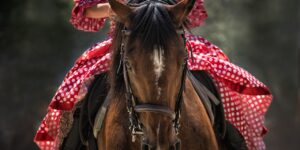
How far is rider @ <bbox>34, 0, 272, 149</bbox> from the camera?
17.4 ft

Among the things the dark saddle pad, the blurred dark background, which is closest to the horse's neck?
the dark saddle pad

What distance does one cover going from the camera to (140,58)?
398 cm

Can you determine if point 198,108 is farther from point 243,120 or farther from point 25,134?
point 25,134

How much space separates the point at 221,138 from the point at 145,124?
58.0 inches

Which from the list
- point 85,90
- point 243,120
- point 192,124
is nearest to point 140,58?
point 192,124

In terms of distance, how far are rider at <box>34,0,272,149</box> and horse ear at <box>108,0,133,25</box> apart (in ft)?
3.22

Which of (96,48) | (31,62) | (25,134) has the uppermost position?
(96,48)

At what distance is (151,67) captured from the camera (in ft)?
13.0

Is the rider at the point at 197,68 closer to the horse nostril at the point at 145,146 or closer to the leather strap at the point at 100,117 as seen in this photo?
the leather strap at the point at 100,117

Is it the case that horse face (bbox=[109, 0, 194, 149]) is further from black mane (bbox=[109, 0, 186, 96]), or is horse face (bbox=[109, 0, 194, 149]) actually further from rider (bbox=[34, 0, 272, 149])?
rider (bbox=[34, 0, 272, 149])

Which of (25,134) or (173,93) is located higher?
(173,93)

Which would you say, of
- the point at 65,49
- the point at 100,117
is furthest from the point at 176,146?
the point at 65,49

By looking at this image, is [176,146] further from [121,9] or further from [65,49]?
[65,49]

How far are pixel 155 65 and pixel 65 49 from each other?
10.2 m
